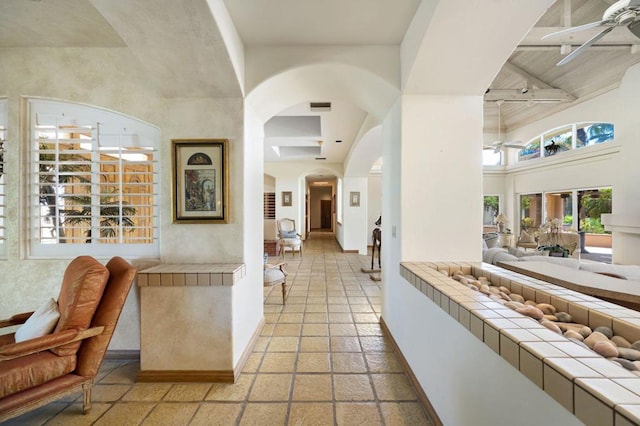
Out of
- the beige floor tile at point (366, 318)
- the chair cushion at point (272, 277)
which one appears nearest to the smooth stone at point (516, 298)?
the beige floor tile at point (366, 318)

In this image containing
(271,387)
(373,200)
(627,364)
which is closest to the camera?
(627,364)

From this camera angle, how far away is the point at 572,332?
1.04 m

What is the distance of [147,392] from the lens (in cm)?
185

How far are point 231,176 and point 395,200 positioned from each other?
147 centimetres

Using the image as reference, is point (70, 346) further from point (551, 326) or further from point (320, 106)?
point (320, 106)

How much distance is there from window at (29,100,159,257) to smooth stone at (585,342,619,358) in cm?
278

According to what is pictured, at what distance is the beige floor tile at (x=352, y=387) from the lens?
178 cm

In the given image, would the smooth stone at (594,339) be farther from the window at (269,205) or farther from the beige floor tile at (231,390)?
the window at (269,205)

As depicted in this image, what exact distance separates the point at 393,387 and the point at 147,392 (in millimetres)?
1740

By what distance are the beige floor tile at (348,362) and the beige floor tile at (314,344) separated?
0.16 m

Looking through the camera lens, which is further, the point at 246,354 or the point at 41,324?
the point at 246,354

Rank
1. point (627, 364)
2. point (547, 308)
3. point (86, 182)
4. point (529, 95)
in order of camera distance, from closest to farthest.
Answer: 1. point (627, 364)
2. point (547, 308)
3. point (86, 182)
4. point (529, 95)

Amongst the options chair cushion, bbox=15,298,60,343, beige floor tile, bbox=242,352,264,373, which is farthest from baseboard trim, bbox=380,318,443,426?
chair cushion, bbox=15,298,60,343

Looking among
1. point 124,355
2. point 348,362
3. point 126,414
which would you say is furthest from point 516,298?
point 124,355
